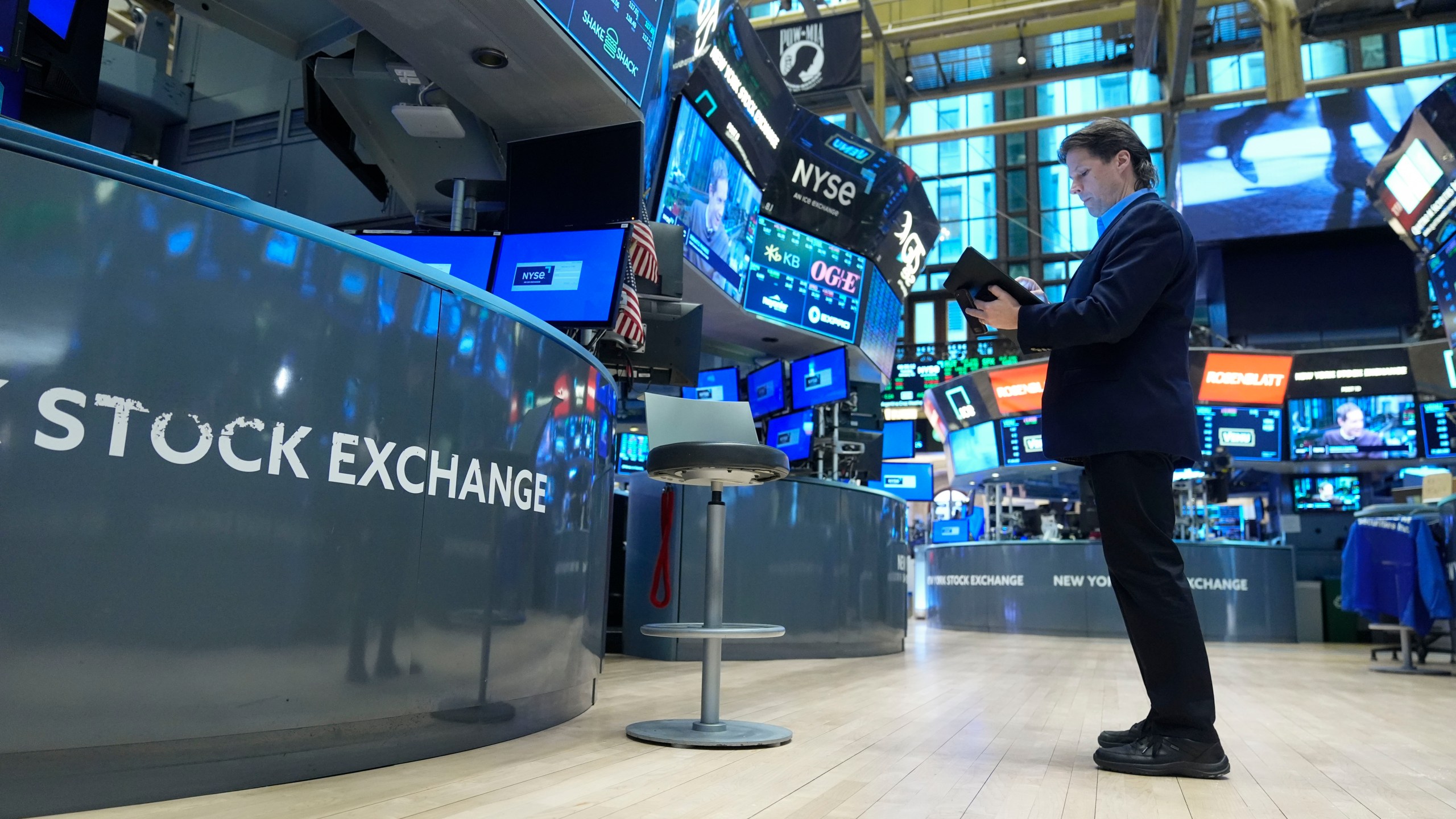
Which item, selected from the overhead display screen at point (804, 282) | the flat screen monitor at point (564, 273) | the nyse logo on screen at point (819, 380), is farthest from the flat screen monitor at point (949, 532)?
the flat screen monitor at point (564, 273)

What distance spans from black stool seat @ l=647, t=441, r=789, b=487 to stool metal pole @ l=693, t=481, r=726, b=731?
0.07m

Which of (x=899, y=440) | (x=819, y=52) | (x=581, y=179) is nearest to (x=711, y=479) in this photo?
(x=581, y=179)

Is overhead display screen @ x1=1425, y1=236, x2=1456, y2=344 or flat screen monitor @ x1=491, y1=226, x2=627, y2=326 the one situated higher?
overhead display screen @ x1=1425, y1=236, x2=1456, y2=344

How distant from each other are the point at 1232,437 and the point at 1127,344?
1054 centimetres

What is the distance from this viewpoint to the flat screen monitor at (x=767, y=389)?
8.83 meters

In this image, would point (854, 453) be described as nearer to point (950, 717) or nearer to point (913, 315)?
point (950, 717)

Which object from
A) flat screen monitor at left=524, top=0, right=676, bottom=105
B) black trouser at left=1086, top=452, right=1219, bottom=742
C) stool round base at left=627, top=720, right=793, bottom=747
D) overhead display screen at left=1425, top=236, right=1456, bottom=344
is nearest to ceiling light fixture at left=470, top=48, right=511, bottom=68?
flat screen monitor at left=524, top=0, right=676, bottom=105

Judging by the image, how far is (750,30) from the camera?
301 inches

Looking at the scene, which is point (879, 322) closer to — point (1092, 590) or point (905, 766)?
point (1092, 590)

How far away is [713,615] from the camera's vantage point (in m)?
2.48

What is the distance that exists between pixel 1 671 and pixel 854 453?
786cm

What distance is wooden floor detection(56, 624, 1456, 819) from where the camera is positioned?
1.65 m

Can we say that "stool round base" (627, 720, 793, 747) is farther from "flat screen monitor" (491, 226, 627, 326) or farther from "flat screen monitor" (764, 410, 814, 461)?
"flat screen monitor" (764, 410, 814, 461)

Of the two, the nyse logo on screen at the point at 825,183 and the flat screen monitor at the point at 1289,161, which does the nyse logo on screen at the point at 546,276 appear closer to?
the nyse logo on screen at the point at 825,183
